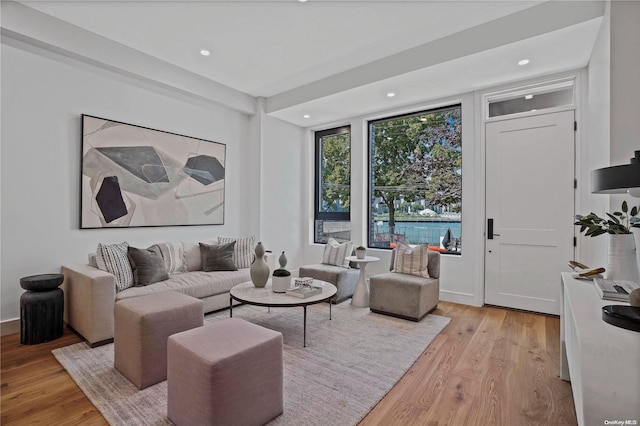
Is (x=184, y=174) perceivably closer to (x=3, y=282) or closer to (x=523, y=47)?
(x=3, y=282)

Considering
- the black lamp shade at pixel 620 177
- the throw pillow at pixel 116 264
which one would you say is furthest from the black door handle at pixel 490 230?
the throw pillow at pixel 116 264

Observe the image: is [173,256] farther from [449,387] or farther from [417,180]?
[417,180]

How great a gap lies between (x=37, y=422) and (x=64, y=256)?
1.98 metres

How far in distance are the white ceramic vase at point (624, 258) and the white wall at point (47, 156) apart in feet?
14.2

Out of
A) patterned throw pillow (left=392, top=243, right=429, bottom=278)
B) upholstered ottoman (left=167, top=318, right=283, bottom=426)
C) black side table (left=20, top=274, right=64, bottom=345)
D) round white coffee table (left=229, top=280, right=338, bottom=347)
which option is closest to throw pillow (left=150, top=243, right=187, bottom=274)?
black side table (left=20, top=274, right=64, bottom=345)

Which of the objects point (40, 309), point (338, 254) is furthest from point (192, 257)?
point (338, 254)

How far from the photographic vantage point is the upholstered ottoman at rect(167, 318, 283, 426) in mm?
1533

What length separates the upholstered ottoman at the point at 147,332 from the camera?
2.07m

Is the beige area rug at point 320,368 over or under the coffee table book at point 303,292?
under

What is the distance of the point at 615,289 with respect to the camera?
5.06ft

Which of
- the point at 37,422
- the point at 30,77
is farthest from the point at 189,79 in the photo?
the point at 37,422

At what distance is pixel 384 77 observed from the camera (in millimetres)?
3705

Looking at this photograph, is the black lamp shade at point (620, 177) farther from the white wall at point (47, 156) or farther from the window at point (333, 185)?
the white wall at point (47, 156)

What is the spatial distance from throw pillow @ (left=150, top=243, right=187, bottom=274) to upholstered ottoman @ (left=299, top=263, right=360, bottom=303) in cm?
152
